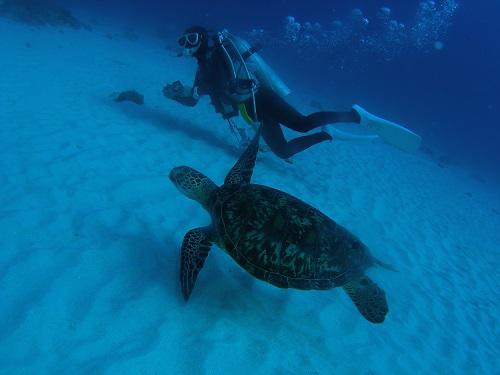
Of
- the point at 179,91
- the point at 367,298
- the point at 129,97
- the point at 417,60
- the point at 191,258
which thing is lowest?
the point at 417,60

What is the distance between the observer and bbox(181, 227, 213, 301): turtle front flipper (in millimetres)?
2734

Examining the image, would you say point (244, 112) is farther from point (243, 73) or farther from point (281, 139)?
point (281, 139)

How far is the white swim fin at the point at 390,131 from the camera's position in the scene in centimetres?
714

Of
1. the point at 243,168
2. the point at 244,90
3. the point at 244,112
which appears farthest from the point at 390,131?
the point at 243,168

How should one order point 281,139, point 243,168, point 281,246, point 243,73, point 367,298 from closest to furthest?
point 281,246 < point 367,298 < point 243,168 < point 243,73 < point 281,139

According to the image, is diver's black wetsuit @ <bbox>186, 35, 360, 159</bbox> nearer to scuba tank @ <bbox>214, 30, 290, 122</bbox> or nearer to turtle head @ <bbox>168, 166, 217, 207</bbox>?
scuba tank @ <bbox>214, 30, 290, 122</bbox>

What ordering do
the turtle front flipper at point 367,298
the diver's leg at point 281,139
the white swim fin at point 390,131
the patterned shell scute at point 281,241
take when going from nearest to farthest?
the patterned shell scute at point 281,241
the turtle front flipper at point 367,298
the diver's leg at point 281,139
the white swim fin at point 390,131

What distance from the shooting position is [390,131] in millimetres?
7367

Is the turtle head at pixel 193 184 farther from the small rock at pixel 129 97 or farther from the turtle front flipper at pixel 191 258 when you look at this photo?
the small rock at pixel 129 97

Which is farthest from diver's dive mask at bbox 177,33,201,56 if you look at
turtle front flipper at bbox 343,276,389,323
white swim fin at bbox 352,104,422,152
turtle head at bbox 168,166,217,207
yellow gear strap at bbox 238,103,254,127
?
turtle front flipper at bbox 343,276,389,323

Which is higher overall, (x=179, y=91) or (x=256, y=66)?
(x=256, y=66)

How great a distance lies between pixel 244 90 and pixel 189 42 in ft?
4.44

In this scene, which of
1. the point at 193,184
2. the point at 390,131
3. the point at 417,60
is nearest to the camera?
the point at 193,184

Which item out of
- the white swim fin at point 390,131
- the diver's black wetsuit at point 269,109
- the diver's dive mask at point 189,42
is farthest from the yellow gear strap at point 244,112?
the white swim fin at point 390,131
